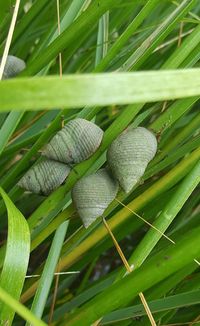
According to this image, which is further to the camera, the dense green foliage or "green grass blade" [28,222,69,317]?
"green grass blade" [28,222,69,317]

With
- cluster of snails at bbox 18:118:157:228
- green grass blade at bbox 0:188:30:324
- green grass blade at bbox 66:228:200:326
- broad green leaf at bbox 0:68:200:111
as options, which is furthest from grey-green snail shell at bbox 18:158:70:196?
broad green leaf at bbox 0:68:200:111

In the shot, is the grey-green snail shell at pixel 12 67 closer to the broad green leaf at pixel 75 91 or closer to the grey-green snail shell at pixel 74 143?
the grey-green snail shell at pixel 74 143

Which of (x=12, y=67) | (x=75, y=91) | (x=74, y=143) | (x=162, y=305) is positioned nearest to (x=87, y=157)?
(x=74, y=143)

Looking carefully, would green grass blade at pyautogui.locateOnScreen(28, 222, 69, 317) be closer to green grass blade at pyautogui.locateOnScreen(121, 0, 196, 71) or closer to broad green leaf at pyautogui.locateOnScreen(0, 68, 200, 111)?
green grass blade at pyautogui.locateOnScreen(121, 0, 196, 71)

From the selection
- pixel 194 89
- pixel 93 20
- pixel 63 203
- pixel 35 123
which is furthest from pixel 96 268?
pixel 194 89

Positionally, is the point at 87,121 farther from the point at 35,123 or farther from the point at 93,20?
the point at 35,123
